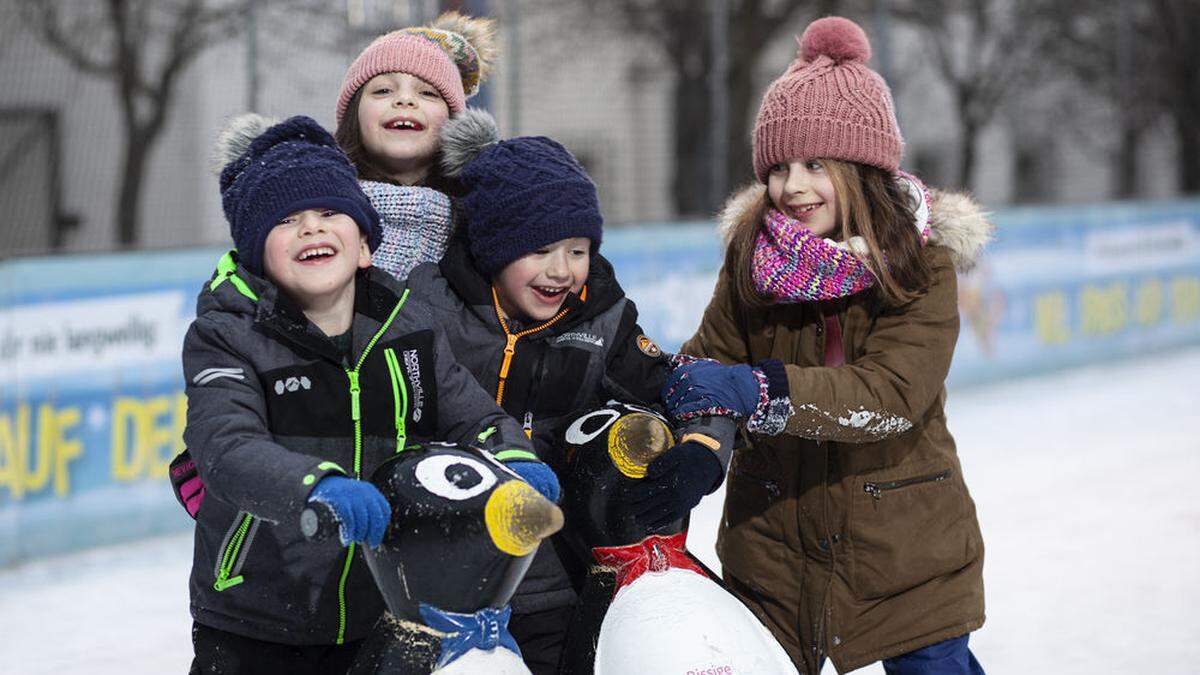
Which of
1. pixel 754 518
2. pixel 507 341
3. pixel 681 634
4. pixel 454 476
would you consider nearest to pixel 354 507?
pixel 454 476

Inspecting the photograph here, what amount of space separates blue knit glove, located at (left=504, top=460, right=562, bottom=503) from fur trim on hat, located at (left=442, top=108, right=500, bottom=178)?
73 cm

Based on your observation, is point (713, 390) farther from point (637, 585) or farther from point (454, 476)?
point (454, 476)

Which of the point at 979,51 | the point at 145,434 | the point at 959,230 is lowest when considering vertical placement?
the point at 145,434

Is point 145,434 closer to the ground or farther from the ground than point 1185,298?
farther from the ground

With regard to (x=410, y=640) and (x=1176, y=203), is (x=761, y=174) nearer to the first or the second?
(x=410, y=640)

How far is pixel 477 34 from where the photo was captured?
322cm

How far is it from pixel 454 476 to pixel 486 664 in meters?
0.24

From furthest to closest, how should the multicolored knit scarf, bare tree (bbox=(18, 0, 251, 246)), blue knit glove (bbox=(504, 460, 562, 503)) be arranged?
bare tree (bbox=(18, 0, 251, 246))
the multicolored knit scarf
blue knit glove (bbox=(504, 460, 562, 503))

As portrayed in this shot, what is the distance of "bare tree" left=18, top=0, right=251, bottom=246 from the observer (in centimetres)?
772

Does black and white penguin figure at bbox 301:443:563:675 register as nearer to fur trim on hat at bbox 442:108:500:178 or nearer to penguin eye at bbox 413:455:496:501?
penguin eye at bbox 413:455:496:501

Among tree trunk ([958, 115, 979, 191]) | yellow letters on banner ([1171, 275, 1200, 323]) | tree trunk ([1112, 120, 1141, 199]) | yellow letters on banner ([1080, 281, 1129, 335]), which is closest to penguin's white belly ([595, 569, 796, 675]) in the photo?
yellow letters on banner ([1080, 281, 1129, 335])

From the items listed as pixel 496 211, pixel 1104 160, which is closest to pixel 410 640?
pixel 496 211

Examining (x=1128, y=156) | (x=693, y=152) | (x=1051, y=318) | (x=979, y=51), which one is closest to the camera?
(x=693, y=152)

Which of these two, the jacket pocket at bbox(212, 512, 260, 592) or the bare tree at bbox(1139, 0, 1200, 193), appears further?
→ the bare tree at bbox(1139, 0, 1200, 193)
